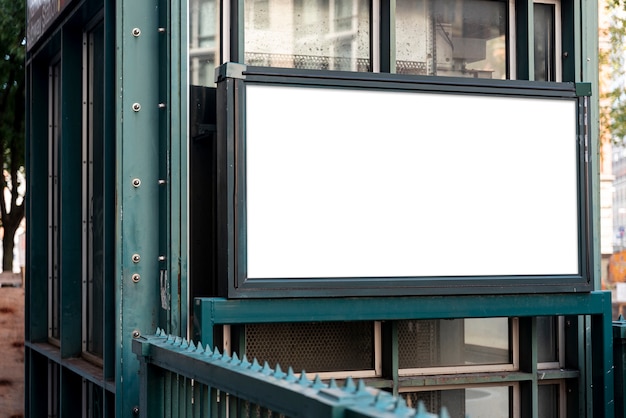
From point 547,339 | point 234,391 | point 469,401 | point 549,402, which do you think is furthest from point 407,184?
point 234,391

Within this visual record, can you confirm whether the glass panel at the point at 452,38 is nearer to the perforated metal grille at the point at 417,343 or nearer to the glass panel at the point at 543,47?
the glass panel at the point at 543,47

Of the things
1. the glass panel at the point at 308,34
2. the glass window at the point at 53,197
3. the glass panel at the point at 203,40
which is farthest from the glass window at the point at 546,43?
the glass window at the point at 53,197

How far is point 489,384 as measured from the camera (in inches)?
266

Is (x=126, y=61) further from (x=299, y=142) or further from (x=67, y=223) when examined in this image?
(x=67, y=223)

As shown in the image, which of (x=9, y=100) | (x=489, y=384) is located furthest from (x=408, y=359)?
(x=9, y=100)

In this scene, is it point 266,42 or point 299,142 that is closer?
point 299,142

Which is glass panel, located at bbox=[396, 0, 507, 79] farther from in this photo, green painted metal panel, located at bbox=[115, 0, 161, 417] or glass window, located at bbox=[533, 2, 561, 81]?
green painted metal panel, located at bbox=[115, 0, 161, 417]

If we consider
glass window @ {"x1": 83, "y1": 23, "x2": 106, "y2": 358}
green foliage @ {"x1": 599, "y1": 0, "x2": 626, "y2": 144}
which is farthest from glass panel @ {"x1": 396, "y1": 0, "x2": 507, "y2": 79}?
green foliage @ {"x1": 599, "y1": 0, "x2": 626, "y2": 144}

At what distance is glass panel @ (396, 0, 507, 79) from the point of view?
6.64 meters

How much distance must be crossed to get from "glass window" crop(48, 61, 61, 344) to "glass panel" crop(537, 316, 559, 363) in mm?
4033

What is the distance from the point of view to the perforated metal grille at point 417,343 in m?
6.57

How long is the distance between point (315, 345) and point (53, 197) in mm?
3572

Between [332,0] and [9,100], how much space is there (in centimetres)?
1378

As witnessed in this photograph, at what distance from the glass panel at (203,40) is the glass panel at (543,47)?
2.13 m
